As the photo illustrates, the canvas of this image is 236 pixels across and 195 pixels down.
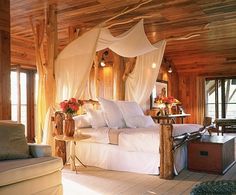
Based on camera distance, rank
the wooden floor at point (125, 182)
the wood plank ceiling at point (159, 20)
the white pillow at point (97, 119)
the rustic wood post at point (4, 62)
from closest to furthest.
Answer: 1. the wooden floor at point (125, 182)
2. the rustic wood post at point (4, 62)
3. the wood plank ceiling at point (159, 20)
4. the white pillow at point (97, 119)

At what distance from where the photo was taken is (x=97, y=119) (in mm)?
4922


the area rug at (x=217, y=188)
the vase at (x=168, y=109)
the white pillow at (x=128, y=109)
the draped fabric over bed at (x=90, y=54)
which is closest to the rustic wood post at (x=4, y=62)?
the draped fabric over bed at (x=90, y=54)

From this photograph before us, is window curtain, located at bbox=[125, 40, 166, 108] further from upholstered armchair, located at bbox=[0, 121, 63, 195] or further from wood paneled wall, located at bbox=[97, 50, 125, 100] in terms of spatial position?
upholstered armchair, located at bbox=[0, 121, 63, 195]

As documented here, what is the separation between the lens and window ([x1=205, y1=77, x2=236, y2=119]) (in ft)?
30.5

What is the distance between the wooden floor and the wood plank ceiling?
2.77 metres

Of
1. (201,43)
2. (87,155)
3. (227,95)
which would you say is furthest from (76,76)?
(227,95)

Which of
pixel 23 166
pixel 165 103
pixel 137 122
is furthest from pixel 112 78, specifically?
pixel 23 166

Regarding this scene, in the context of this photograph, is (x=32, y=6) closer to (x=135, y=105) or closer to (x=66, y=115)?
(x=66, y=115)

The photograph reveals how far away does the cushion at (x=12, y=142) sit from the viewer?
2.92 m

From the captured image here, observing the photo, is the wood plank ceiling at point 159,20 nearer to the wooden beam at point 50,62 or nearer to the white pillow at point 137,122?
the wooden beam at point 50,62

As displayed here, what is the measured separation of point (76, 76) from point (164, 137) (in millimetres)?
1778

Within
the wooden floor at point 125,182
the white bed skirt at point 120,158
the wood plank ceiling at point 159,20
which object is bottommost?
the wooden floor at point 125,182

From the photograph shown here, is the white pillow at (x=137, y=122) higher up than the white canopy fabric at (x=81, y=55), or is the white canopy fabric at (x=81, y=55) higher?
the white canopy fabric at (x=81, y=55)

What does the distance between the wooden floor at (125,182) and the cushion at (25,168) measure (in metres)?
0.61
